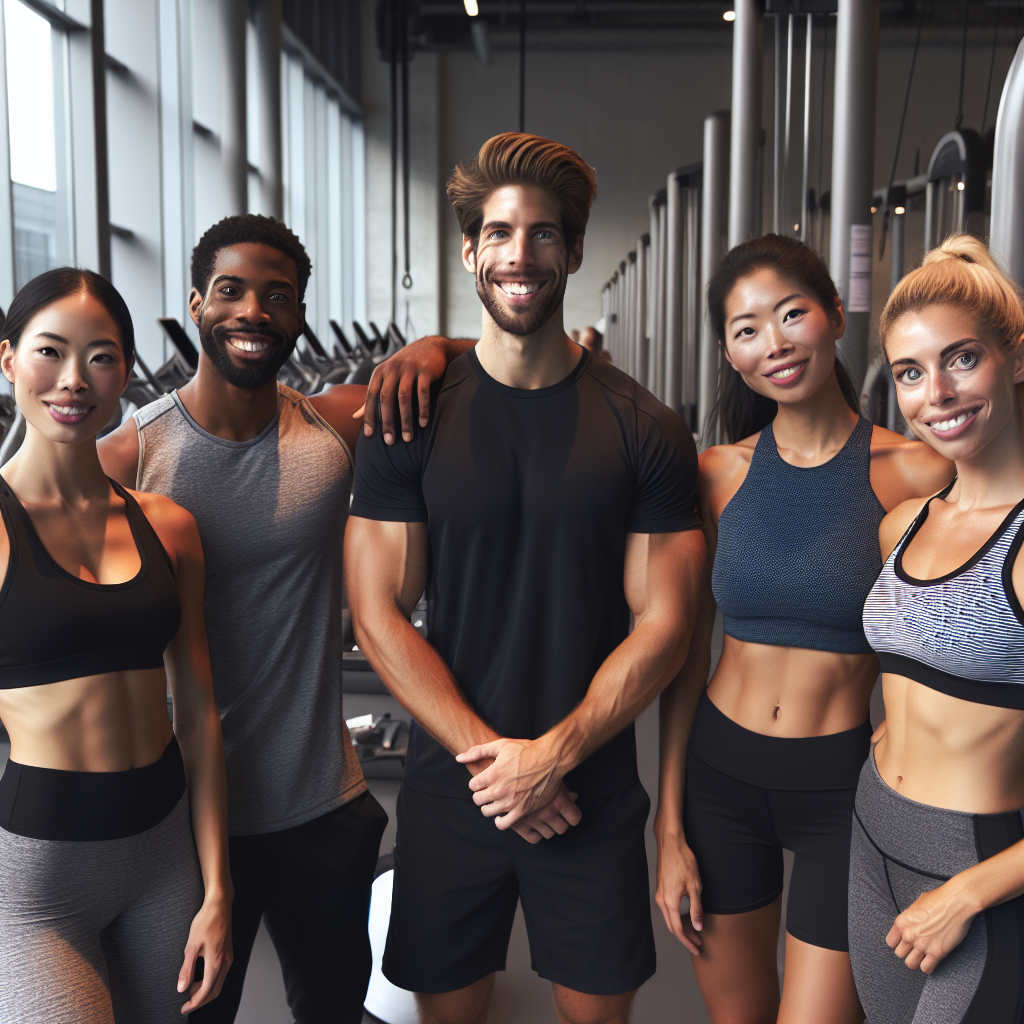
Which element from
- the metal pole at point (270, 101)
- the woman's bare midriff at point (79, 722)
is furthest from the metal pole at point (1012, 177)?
the metal pole at point (270, 101)

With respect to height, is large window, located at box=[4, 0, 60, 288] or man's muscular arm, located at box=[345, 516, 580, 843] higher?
large window, located at box=[4, 0, 60, 288]

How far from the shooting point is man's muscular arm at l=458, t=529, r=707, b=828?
1.50 m

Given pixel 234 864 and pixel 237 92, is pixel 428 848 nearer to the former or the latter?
pixel 234 864

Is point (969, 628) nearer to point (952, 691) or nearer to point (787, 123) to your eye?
point (952, 691)

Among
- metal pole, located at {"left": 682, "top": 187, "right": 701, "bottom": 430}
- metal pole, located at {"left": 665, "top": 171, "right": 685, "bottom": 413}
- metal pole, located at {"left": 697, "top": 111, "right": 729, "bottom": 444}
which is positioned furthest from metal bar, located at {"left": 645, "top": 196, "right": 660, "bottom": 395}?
metal pole, located at {"left": 697, "top": 111, "right": 729, "bottom": 444}

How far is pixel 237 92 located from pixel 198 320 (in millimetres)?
6395

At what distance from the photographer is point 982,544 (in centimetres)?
130

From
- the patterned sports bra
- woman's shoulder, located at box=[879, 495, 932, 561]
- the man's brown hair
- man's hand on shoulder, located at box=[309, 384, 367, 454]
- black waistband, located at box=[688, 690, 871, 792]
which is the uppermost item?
the man's brown hair

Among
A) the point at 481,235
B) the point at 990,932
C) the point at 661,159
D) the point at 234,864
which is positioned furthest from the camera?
the point at 661,159

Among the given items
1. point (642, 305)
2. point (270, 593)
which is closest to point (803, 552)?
Answer: point (270, 593)

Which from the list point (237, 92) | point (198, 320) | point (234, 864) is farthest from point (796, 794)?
point (237, 92)

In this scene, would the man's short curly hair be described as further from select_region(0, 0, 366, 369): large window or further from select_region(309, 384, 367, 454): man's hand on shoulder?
select_region(0, 0, 366, 369): large window

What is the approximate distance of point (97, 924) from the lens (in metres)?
1.32

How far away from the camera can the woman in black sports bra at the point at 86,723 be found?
4.17 feet
